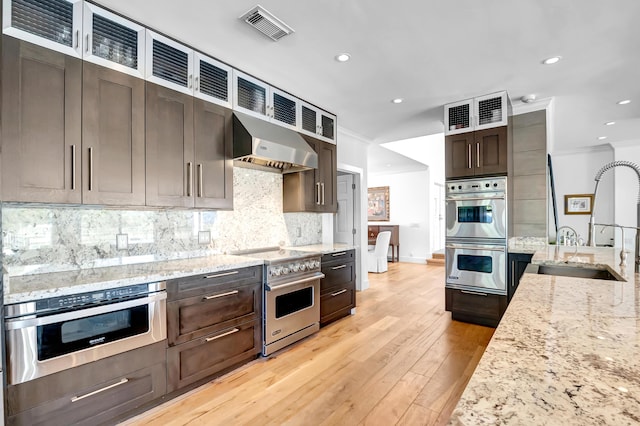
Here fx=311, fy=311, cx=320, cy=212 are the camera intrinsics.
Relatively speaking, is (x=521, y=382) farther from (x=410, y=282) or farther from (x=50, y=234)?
(x=410, y=282)

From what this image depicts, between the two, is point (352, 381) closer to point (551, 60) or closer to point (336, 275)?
point (336, 275)

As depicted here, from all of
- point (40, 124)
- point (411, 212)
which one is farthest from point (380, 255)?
point (40, 124)

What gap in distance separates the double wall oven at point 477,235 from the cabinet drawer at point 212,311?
243cm

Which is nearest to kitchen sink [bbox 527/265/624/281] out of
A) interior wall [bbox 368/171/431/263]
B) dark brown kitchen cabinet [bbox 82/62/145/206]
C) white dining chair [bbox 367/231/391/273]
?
dark brown kitchen cabinet [bbox 82/62/145/206]

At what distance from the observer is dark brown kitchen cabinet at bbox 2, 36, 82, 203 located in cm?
171

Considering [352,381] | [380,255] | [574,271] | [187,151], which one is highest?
[187,151]

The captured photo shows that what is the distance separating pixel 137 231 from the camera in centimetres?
249

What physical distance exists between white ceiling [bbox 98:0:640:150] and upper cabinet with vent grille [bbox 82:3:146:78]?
9 centimetres

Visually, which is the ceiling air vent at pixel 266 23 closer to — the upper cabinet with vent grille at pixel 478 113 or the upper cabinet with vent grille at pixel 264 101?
the upper cabinet with vent grille at pixel 264 101

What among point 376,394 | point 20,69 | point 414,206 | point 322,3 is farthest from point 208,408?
point 414,206

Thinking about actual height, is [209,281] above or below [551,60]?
below

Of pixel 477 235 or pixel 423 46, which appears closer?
pixel 423 46

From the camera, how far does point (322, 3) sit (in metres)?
2.03

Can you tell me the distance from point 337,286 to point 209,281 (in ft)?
5.73
